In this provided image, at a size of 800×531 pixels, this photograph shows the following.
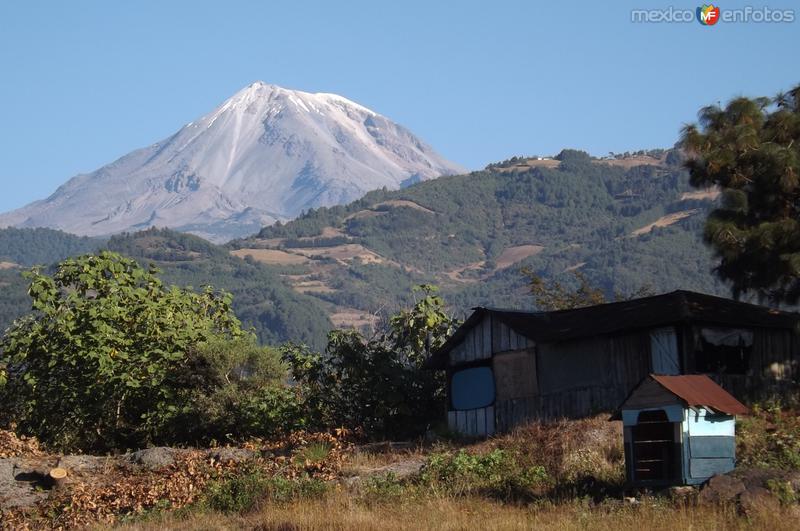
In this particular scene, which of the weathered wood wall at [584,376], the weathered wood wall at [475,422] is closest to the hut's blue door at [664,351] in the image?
the weathered wood wall at [584,376]

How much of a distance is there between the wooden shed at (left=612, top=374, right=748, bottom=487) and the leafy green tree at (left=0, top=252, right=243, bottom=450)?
15536mm

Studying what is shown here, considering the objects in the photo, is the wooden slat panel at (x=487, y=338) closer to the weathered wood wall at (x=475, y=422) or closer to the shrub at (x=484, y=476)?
the weathered wood wall at (x=475, y=422)

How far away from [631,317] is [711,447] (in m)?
9.50

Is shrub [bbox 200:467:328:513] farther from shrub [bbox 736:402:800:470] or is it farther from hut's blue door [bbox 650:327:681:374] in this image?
hut's blue door [bbox 650:327:681:374]

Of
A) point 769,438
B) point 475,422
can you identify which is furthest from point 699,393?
point 475,422

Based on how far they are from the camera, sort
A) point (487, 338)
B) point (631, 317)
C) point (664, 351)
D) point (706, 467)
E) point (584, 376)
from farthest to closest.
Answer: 1. point (487, 338)
2. point (584, 376)
3. point (631, 317)
4. point (664, 351)
5. point (706, 467)

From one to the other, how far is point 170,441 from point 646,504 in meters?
17.9

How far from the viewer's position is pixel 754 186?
90.4ft

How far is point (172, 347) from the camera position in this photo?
3362 cm

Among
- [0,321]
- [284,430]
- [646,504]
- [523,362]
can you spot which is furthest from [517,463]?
[0,321]

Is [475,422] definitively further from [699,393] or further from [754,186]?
[699,393]

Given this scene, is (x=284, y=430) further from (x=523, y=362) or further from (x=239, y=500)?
(x=239, y=500)

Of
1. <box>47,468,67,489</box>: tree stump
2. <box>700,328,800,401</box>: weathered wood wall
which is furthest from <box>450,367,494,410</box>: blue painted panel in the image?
<box>47,468,67,489</box>: tree stump

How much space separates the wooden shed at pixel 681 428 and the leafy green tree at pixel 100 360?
15.5 metres
